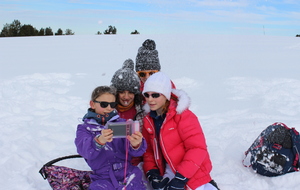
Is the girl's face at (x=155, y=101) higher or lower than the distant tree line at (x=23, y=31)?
lower

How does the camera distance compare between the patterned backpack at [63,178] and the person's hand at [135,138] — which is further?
the patterned backpack at [63,178]

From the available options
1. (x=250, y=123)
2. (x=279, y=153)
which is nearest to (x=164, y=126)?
(x=279, y=153)

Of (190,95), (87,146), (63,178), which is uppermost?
(87,146)

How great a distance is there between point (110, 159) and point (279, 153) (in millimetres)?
2188

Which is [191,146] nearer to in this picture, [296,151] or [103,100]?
[103,100]

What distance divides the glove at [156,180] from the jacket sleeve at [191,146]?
286 millimetres

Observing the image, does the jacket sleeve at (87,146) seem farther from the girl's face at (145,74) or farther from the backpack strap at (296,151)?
the backpack strap at (296,151)

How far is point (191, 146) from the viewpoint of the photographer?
3111mm

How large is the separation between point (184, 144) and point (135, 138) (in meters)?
0.66

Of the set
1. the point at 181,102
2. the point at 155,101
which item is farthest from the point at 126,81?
the point at 181,102

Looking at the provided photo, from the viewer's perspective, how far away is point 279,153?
3.79m

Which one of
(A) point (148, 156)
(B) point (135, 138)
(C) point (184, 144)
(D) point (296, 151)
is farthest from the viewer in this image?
(D) point (296, 151)

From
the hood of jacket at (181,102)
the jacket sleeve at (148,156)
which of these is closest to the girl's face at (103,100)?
the jacket sleeve at (148,156)

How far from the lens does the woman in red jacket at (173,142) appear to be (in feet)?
10.0
